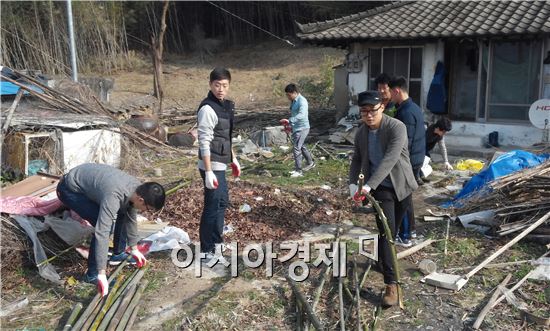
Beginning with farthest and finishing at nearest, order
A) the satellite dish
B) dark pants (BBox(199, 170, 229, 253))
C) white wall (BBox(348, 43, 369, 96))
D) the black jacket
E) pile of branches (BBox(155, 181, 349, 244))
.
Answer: white wall (BBox(348, 43, 369, 96)) < the satellite dish < pile of branches (BBox(155, 181, 349, 244)) < the black jacket < dark pants (BBox(199, 170, 229, 253))

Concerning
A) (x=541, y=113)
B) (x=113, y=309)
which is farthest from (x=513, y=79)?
(x=113, y=309)

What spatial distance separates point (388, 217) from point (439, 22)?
8519mm

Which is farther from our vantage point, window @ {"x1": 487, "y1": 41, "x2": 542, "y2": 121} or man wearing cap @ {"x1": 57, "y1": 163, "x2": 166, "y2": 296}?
window @ {"x1": 487, "y1": 41, "x2": 542, "y2": 121}

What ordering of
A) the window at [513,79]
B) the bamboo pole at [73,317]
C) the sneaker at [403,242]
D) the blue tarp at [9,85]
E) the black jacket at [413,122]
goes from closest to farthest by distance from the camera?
the bamboo pole at [73,317]
the sneaker at [403,242]
the black jacket at [413,122]
the blue tarp at [9,85]
the window at [513,79]

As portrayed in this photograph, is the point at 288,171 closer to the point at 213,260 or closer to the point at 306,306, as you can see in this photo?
the point at 213,260

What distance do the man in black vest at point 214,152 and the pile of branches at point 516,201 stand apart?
2888mm

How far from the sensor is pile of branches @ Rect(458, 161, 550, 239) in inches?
214

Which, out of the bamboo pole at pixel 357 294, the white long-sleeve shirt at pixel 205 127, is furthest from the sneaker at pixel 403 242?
the white long-sleeve shirt at pixel 205 127

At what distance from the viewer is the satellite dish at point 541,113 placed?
944 cm

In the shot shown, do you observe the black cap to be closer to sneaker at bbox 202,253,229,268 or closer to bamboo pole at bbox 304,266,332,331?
bamboo pole at bbox 304,266,332,331

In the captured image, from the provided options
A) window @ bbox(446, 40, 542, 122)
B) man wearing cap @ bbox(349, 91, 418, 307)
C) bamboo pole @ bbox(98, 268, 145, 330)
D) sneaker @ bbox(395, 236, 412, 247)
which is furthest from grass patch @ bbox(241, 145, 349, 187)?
window @ bbox(446, 40, 542, 122)

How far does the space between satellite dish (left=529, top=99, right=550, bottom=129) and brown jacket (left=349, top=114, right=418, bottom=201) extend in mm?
6125

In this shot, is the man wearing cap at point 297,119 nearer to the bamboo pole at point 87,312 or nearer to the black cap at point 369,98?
the black cap at point 369,98

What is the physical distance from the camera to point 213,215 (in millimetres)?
4883
